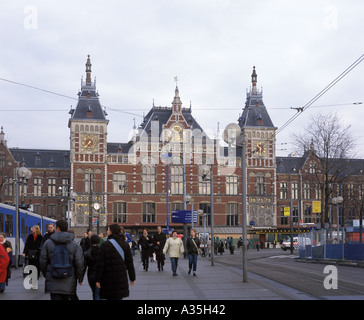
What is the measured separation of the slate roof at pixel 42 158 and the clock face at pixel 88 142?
7722mm

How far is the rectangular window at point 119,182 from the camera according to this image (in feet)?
220

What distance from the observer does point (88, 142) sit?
2608 inches

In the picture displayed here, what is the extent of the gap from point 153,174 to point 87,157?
8017mm

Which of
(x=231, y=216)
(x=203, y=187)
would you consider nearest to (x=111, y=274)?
(x=203, y=187)

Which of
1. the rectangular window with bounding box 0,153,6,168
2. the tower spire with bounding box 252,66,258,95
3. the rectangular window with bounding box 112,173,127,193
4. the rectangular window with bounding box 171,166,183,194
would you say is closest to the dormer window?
the rectangular window with bounding box 112,173,127,193

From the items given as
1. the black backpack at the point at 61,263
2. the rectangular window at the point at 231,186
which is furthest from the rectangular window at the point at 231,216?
the black backpack at the point at 61,263

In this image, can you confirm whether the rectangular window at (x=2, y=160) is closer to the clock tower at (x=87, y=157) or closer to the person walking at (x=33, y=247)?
the clock tower at (x=87, y=157)

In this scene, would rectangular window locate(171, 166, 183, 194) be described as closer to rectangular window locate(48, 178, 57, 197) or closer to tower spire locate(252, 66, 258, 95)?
rectangular window locate(48, 178, 57, 197)

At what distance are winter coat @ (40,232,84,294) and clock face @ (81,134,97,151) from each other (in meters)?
58.4

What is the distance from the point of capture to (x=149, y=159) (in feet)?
225

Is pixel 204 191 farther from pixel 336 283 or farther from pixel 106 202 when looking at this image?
pixel 336 283

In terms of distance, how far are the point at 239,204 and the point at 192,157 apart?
8.29 meters

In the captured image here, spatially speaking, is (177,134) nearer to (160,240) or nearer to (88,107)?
(88,107)
